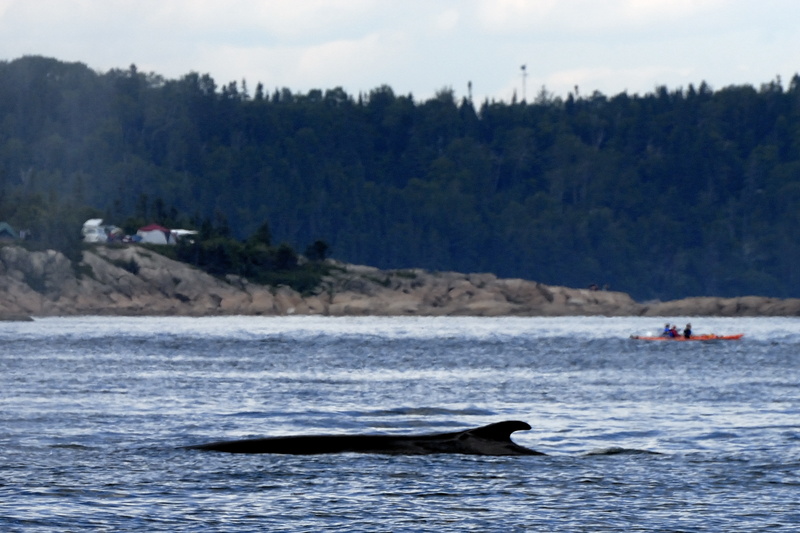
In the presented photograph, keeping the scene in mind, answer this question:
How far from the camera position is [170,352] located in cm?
7625

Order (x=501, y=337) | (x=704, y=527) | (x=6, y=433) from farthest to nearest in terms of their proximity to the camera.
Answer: (x=501, y=337) < (x=6, y=433) < (x=704, y=527)

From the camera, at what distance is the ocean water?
1922 centimetres

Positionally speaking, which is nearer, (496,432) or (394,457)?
(394,457)

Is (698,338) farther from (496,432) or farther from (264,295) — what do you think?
(264,295)

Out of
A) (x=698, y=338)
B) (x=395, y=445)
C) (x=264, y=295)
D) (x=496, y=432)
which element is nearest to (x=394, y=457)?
(x=395, y=445)

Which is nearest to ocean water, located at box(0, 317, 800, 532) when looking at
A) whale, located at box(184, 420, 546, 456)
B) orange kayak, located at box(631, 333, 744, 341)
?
whale, located at box(184, 420, 546, 456)

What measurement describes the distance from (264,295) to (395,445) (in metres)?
147

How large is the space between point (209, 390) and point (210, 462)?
21.2 meters

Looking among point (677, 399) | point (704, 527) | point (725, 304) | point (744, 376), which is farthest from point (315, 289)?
point (704, 527)

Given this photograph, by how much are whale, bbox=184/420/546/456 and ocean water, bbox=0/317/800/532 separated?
0.43 metres

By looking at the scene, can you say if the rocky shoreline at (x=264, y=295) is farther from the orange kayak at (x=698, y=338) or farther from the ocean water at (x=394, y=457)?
the ocean water at (x=394, y=457)

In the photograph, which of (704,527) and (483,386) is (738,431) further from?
(483,386)

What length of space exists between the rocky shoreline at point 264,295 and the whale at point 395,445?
118m

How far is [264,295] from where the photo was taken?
6757 inches
